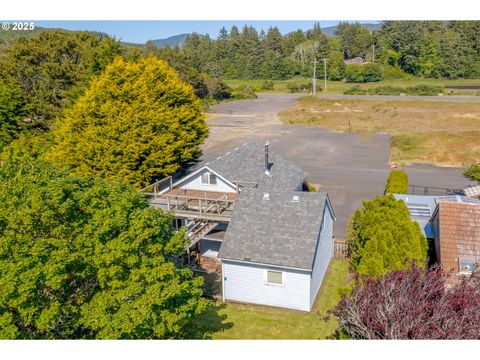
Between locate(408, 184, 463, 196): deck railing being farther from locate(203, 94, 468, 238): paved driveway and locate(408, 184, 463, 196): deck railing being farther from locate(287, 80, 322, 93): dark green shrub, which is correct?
locate(287, 80, 322, 93): dark green shrub

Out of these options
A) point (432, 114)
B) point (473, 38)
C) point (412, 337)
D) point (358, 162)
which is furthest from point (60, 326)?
point (473, 38)

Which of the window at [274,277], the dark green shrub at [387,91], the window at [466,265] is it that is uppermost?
the dark green shrub at [387,91]

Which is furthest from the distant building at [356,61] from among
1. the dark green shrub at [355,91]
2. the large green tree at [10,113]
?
the large green tree at [10,113]

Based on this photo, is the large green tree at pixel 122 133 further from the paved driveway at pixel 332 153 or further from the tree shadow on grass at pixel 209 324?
the tree shadow on grass at pixel 209 324

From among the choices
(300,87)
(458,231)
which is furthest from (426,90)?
(458,231)

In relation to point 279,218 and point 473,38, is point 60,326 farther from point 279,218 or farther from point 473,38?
point 473,38

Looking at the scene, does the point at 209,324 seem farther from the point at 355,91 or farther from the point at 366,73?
the point at 366,73

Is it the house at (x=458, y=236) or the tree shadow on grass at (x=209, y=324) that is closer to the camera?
the tree shadow on grass at (x=209, y=324)
